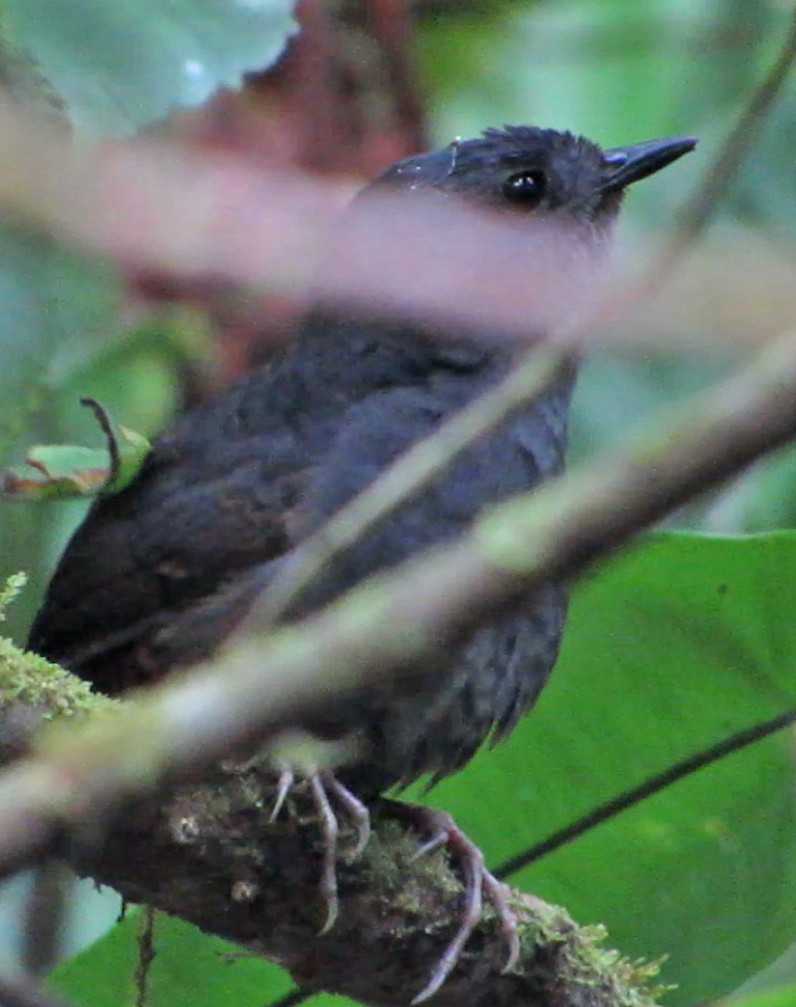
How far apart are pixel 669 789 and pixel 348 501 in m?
0.81

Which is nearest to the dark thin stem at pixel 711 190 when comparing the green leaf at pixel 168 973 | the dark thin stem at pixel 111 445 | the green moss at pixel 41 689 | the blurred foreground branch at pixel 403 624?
the blurred foreground branch at pixel 403 624

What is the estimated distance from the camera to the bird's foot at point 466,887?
2.77 m

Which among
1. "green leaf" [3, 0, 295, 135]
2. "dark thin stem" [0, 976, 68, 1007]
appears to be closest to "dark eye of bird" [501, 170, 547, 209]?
"green leaf" [3, 0, 295, 135]

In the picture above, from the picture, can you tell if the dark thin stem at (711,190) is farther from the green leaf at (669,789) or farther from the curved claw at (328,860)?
the green leaf at (669,789)

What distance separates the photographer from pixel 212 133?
15.6 ft

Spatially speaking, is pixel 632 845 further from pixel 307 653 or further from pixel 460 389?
pixel 307 653

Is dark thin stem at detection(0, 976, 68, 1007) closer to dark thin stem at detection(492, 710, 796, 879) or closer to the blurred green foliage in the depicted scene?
the blurred green foliage

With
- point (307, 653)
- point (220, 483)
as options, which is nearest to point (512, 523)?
point (307, 653)

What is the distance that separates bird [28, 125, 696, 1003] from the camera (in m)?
3.01

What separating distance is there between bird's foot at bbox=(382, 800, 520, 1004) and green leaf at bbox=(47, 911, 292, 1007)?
0.46m

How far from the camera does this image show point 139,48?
3.21 meters

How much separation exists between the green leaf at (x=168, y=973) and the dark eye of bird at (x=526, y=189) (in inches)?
63.1

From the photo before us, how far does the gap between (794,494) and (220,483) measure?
1.66m

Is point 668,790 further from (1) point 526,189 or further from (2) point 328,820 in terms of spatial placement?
(1) point 526,189
